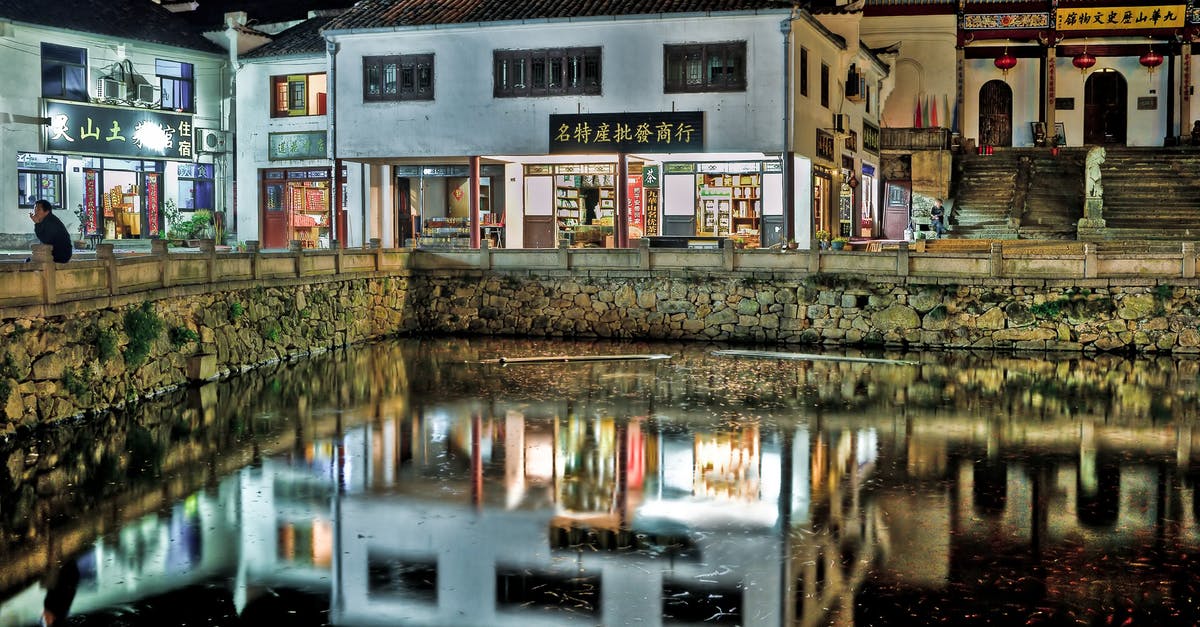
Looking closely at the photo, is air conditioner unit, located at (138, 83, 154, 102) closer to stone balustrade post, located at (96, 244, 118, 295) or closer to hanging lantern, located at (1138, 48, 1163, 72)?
stone balustrade post, located at (96, 244, 118, 295)

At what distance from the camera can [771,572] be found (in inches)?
464

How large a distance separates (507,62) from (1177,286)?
15500mm

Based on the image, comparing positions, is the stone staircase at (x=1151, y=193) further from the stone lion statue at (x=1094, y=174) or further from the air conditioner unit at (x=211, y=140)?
the air conditioner unit at (x=211, y=140)

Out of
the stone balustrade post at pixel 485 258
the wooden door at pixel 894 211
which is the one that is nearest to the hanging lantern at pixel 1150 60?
the wooden door at pixel 894 211

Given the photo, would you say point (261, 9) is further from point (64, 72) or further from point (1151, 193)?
point (1151, 193)

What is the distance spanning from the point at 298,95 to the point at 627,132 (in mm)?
10426

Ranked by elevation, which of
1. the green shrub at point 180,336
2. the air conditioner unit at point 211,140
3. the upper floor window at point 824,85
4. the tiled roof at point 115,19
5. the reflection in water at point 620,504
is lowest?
the reflection in water at point 620,504

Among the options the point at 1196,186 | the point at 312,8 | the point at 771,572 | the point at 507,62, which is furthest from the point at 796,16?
the point at 771,572

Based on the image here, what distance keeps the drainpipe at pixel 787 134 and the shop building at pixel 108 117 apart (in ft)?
53.1

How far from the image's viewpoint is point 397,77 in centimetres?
3291

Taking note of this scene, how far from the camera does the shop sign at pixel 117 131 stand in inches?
1324

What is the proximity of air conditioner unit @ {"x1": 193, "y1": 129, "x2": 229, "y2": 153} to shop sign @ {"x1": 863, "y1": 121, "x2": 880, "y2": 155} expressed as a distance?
1806 centimetres

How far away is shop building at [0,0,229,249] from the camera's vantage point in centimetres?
3288

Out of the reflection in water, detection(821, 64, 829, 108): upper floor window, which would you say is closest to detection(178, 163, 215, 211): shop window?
the reflection in water
